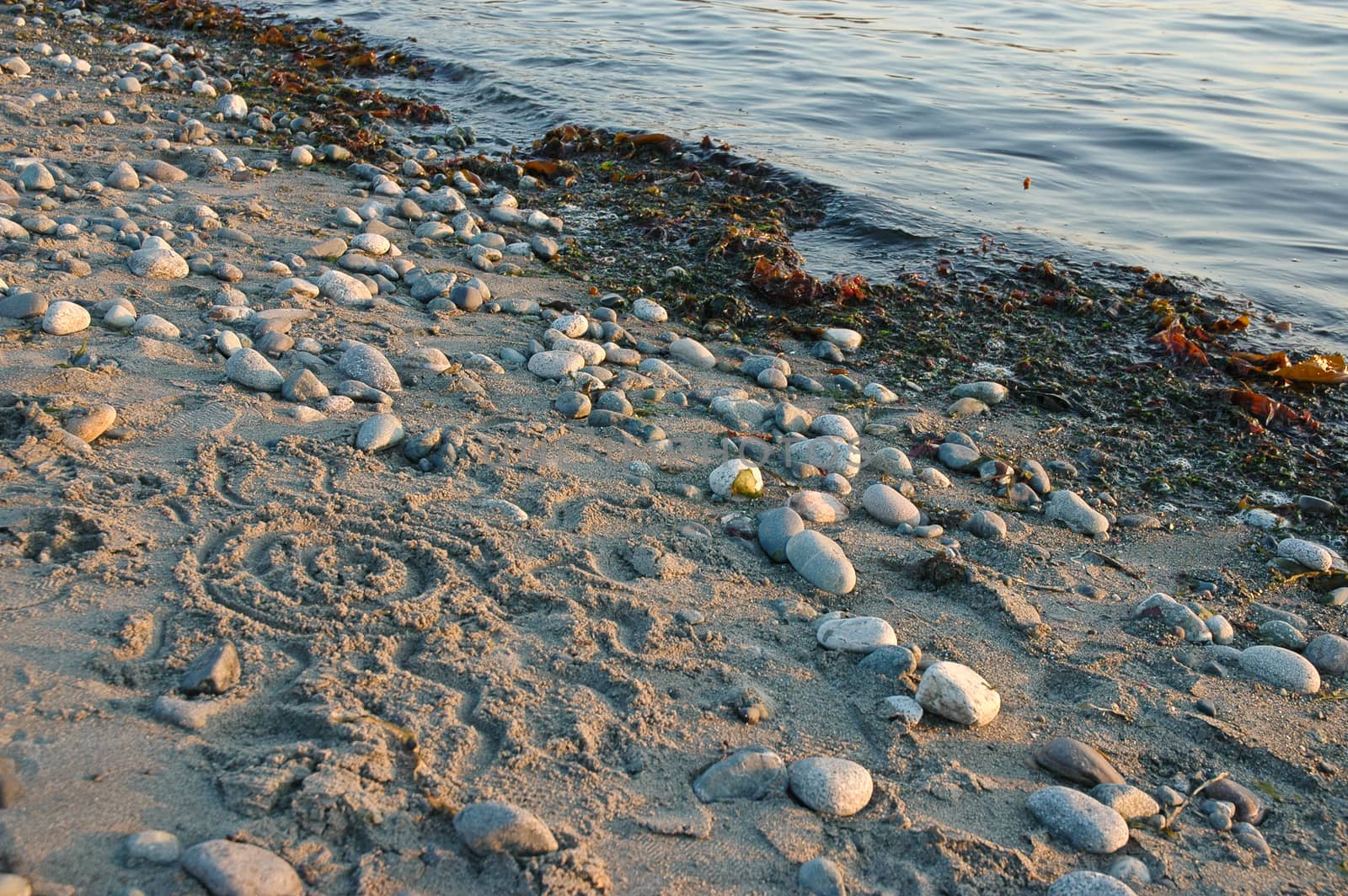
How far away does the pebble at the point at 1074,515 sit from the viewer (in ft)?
11.7

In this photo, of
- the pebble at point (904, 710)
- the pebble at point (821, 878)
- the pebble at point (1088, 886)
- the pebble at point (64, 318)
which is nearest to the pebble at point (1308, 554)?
the pebble at point (904, 710)

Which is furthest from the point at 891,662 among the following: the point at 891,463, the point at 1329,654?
the point at 1329,654

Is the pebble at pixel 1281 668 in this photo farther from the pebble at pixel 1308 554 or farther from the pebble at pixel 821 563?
the pebble at pixel 821 563

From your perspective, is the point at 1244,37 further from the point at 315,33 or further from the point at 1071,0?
the point at 315,33

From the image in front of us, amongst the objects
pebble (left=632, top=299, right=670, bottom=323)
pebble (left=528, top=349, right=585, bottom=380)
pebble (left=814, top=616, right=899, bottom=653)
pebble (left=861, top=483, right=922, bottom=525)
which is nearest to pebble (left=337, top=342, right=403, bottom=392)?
pebble (left=528, top=349, right=585, bottom=380)

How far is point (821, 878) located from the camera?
1860 mm

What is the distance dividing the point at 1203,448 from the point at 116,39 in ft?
35.1

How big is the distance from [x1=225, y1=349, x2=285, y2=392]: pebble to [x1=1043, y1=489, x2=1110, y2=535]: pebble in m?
2.78

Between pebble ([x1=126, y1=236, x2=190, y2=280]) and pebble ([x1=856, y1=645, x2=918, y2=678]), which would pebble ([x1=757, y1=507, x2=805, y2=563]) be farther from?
pebble ([x1=126, y1=236, x2=190, y2=280])

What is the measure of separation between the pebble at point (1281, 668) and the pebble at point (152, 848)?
2.71 m

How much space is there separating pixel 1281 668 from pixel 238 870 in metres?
2.70

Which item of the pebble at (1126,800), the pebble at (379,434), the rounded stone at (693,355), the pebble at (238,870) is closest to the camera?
the pebble at (238,870)

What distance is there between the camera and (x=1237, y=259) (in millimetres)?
6684

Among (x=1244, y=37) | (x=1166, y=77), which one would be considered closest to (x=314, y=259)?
(x=1166, y=77)
